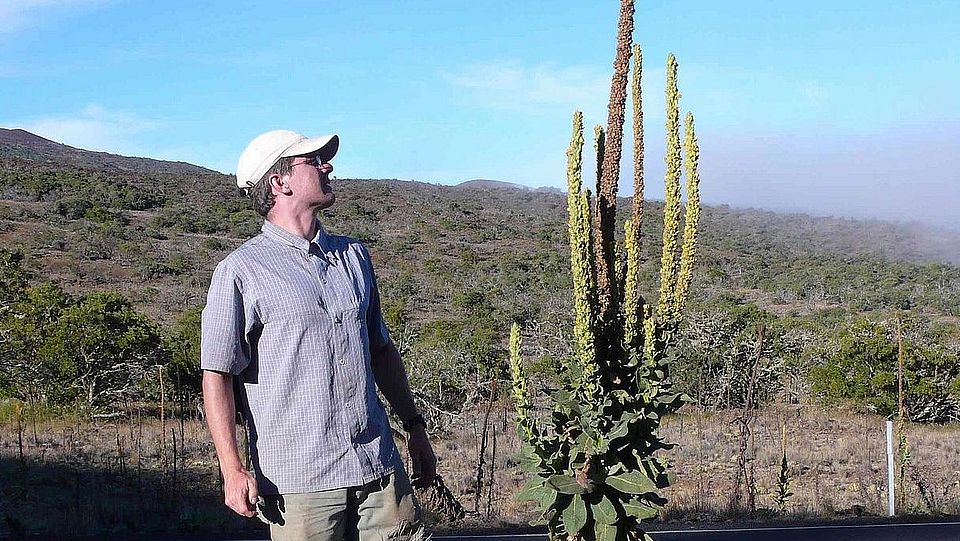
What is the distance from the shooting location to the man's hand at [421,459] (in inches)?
140

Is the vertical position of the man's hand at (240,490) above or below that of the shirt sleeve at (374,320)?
below

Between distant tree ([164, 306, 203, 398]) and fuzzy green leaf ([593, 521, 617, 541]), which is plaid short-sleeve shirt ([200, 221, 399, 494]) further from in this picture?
distant tree ([164, 306, 203, 398])

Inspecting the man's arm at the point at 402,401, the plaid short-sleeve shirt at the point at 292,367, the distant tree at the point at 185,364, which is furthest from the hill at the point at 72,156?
the plaid short-sleeve shirt at the point at 292,367

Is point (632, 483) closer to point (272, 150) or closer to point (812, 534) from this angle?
point (272, 150)

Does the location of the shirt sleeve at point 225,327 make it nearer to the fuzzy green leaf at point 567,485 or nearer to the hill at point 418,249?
the fuzzy green leaf at point 567,485

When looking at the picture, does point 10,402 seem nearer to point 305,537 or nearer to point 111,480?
point 111,480

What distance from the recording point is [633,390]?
4.89 m

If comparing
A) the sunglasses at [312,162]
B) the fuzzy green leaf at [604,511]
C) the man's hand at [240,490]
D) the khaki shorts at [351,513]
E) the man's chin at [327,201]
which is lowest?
the fuzzy green leaf at [604,511]

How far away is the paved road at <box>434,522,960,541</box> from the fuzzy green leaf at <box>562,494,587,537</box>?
4280 millimetres

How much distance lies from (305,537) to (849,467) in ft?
42.0

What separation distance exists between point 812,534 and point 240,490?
7.30 metres

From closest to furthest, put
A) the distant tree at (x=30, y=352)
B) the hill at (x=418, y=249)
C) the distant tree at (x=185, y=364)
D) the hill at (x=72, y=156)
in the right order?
the distant tree at (x=30, y=352), the distant tree at (x=185, y=364), the hill at (x=418, y=249), the hill at (x=72, y=156)

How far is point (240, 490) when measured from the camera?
2.87m

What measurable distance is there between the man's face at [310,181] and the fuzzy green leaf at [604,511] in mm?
2157
